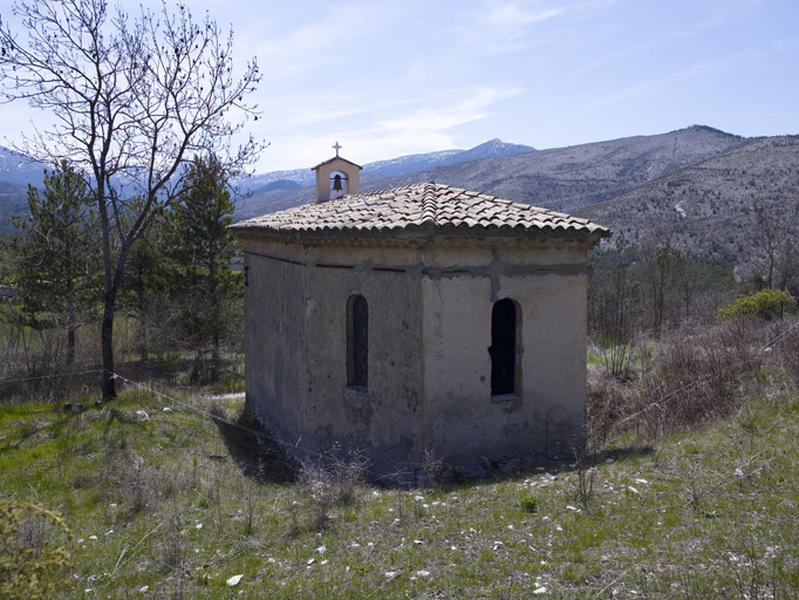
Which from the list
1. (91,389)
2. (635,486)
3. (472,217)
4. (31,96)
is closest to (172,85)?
(31,96)

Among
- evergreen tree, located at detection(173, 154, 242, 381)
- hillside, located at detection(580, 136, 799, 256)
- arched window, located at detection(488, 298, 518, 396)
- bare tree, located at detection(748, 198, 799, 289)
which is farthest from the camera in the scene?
hillside, located at detection(580, 136, 799, 256)

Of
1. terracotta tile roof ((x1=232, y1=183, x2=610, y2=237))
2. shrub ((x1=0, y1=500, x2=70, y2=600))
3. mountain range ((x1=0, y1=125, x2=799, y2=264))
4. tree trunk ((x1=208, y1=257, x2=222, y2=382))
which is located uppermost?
mountain range ((x1=0, y1=125, x2=799, y2=264))

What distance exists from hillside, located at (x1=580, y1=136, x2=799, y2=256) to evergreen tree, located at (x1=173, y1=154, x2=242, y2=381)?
2803cm

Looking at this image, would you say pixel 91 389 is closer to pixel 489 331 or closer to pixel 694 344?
pixel 489 331

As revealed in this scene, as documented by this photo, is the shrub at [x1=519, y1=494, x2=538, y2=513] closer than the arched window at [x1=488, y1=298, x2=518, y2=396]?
Yes

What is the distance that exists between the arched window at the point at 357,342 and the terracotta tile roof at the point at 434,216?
4.29 feet

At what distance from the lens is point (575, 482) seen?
776cm

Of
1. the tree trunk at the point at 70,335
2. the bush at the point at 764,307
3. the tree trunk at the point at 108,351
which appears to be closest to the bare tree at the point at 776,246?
the bush at the point at 764,307

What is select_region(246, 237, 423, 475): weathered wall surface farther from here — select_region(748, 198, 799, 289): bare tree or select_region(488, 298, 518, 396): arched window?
select_region(748, 198, 799, 289): bare tree

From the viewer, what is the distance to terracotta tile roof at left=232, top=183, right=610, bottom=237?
9.05 m

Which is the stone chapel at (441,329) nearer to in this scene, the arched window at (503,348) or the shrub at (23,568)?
the arched window at (503,348)

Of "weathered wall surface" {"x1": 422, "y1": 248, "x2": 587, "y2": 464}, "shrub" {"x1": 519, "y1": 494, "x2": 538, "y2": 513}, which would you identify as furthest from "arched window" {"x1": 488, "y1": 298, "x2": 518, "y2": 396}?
"shrub" {"x1": 519, "y1": 494, "x2": 538, "y2": 513}

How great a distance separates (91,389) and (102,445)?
536 centimetres

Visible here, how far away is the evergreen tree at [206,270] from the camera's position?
26.3 meters
